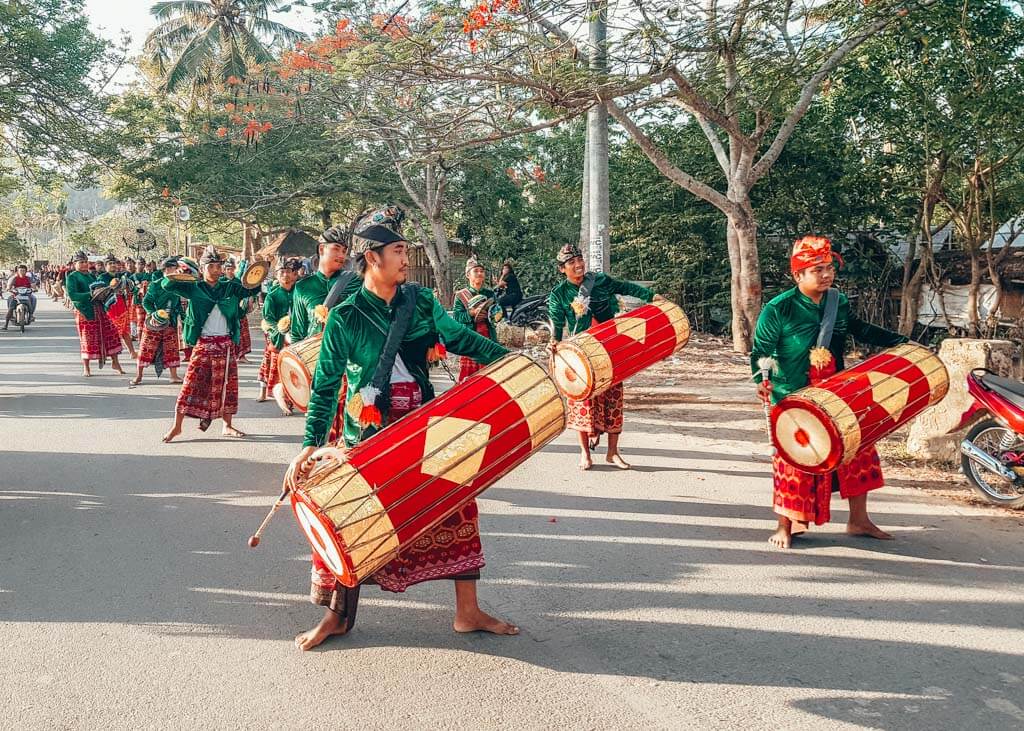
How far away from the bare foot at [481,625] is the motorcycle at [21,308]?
73.1 ft

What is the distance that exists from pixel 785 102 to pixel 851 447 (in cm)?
960

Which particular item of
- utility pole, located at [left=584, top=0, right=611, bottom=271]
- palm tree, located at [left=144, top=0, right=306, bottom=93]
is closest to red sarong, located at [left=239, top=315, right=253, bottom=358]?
utility pole, located at [left=584, top=0, right=611, bottom=271]

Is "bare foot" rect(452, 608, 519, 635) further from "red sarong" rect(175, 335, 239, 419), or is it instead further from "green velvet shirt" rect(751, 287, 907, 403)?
"red sarong" rect(175, 335, 239, 419)

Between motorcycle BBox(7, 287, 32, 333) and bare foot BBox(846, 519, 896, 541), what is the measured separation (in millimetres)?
22458

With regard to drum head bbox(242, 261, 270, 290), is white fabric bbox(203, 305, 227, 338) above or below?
below

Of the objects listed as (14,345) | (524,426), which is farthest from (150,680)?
(14,345)

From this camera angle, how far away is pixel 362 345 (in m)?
3.66

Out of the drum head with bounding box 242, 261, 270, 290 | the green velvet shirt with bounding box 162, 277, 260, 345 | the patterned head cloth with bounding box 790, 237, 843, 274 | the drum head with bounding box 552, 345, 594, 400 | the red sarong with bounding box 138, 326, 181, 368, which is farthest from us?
the red sarong with bounding box 138, 326, 181, 368

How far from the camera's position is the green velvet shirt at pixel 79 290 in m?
12.4

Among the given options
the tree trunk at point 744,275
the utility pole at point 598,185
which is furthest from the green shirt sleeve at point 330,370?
the tree trunk at point 744,275

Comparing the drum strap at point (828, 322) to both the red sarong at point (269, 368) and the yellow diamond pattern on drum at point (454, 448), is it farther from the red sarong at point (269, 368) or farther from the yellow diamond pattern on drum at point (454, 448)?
the red sarong at point (269, 368)

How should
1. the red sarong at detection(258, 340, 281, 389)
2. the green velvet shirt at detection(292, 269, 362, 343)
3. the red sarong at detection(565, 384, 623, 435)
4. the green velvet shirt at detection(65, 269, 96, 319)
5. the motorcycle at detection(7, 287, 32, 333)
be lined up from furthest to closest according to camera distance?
the motorcycle at detection(7, 287, 32, 333)
the green velvet shirt at detection(65, 269, 96, 319)
the red sarong at detection(258, 340, 281, 389)
the green velvet shirt at detection(292, 269, 362, 343)
the red sarong at detection(565, 384, 623, 435)

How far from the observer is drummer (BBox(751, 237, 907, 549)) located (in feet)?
15.8

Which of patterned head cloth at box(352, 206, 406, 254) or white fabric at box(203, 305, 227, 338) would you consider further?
white fabric at box(203, 305, 227, 338)
